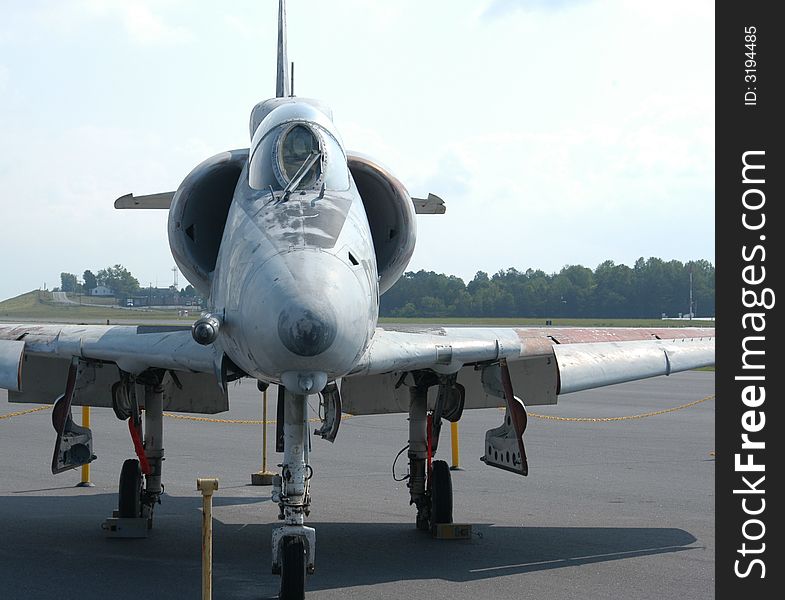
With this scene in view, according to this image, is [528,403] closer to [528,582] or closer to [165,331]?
[528,582]

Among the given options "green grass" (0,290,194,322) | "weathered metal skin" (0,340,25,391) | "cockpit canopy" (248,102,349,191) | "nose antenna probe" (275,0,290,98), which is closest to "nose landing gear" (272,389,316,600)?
"cockpit canopy" (248,102,349,191)

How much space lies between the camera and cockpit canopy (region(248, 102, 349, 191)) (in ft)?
24.1

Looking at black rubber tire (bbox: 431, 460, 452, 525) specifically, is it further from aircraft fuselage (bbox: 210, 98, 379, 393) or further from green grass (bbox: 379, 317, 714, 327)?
green grass (bbox: 379, 317, 714, 327)

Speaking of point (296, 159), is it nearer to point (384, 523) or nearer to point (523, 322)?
point (384, 523)

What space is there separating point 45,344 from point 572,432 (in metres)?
12.0

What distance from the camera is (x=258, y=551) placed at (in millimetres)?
9227

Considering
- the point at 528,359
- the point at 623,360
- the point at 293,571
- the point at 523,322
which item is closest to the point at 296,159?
the point at 293,571

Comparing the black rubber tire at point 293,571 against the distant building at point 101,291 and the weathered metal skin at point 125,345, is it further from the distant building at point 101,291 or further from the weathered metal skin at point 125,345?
the distant building at point 101,291

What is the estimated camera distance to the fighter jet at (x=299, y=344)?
20.2ft

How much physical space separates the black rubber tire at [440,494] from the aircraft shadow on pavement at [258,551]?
0.26m

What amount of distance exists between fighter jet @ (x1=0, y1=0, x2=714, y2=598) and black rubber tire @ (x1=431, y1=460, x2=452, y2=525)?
0.01 meters

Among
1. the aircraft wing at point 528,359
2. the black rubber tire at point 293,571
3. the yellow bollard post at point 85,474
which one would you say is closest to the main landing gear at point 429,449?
the aircraft wing at point 528,359

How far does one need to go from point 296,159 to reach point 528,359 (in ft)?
12.0
